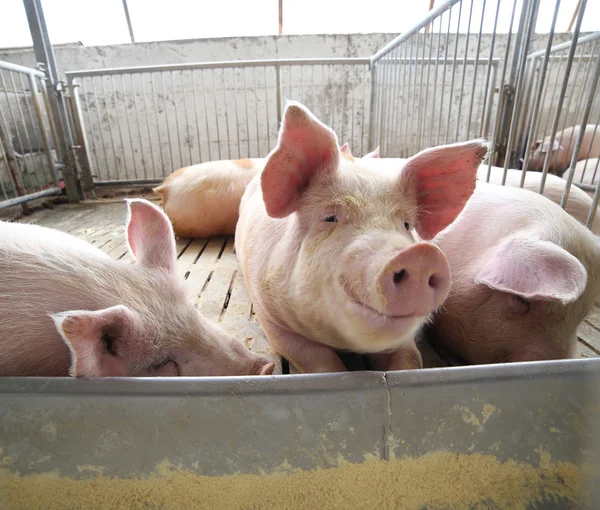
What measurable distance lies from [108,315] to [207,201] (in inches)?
100

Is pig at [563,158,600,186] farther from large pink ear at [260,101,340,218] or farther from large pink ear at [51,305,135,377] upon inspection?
large pink ear at [51,305,135,377]

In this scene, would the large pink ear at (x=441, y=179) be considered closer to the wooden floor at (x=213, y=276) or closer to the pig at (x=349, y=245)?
the pig at (x=349, y=245)

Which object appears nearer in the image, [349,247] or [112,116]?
[349,247]

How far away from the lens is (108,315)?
1036 mm

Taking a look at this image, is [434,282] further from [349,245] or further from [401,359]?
[401,359]

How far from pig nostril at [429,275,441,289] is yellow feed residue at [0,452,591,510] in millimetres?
441

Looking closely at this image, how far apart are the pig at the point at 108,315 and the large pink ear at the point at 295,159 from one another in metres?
0.45

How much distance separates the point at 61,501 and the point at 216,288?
1.50 metres

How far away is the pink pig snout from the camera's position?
826 mm

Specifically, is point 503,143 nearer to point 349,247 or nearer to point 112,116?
point 349,247

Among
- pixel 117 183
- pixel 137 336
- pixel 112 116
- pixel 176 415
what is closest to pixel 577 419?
pixel 176 415

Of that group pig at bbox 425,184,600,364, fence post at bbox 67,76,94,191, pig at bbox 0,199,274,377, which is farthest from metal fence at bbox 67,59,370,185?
pig at bbox 0,199,274,377

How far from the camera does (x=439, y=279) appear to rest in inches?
35.5

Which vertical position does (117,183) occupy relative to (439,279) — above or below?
below
